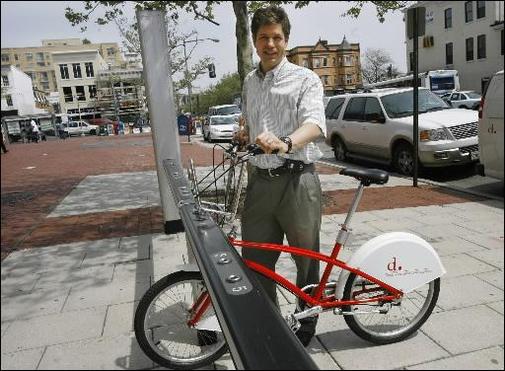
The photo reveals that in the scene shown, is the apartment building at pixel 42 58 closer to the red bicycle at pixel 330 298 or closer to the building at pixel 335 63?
the building at pixel 335 63

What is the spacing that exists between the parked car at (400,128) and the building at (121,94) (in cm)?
47

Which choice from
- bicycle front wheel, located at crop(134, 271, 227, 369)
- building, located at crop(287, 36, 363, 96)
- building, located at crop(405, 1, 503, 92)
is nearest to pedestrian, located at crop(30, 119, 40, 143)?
building, located at crop(287, 36, 363, 96)

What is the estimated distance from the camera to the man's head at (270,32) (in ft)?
4.05

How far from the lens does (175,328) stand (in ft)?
6.42

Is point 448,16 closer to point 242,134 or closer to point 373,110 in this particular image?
point 373,110

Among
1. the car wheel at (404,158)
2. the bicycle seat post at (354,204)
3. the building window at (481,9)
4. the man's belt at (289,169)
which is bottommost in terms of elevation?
the bicycle seat post at (354,204)

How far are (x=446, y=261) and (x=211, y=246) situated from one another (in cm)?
76

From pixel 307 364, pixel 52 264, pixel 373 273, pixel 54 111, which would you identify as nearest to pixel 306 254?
pixel 373 273

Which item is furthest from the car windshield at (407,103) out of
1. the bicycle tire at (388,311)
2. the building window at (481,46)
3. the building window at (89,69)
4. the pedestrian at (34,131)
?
the bicycle tire at (388,311)

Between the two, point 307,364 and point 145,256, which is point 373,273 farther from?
point 145,256

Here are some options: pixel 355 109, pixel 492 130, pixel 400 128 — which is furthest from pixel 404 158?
pixel 492 130

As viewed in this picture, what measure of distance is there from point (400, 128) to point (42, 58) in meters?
0.73

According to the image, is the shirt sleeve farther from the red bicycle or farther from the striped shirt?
the red bicycle

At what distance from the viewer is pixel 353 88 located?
2.81 ft
